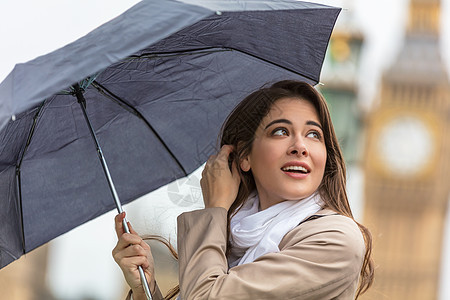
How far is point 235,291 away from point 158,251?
589 mm

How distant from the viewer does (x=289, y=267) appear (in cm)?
197

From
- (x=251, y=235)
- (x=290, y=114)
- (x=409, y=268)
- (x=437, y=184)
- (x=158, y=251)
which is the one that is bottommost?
(x=409, y=268)

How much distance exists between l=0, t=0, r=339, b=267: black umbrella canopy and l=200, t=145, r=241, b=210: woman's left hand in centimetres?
32

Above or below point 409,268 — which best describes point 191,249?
above

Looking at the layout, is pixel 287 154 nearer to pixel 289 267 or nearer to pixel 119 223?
pixel 289 267

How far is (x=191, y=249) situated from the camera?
2074 mm

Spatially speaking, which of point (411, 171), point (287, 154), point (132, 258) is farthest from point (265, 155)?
point (411, 171)

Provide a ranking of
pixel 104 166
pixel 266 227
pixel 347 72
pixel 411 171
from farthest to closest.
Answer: pixel 411 171 < pixel 347 72 < pixel 104 166 < pixel 266 227

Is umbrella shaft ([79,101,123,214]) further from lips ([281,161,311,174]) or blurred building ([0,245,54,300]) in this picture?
blurred building ([0,245,54,300])

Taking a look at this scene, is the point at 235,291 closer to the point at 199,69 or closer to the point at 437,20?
the point at 199,69

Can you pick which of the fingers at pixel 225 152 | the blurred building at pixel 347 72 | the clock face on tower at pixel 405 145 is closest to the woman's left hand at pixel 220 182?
the fingers at pixel 225 152

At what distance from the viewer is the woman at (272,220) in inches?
77.8

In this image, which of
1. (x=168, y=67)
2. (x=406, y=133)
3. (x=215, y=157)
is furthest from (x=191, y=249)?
(x=406, y=133)

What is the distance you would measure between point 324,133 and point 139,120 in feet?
1.98
